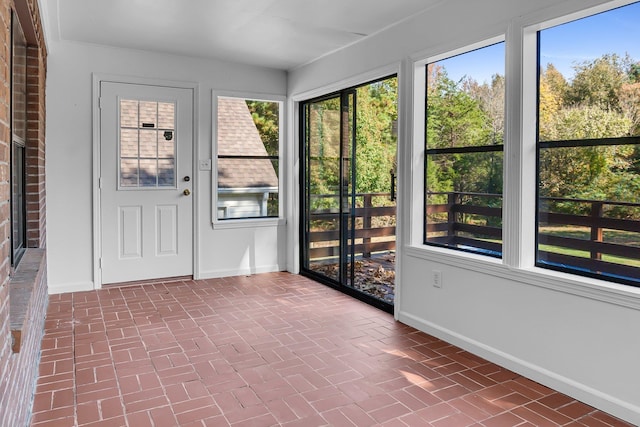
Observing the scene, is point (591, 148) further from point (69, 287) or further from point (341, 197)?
point (69, 287)

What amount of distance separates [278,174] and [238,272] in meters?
1.26

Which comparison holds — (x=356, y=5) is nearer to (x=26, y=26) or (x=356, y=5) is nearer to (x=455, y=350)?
(x=26, y=26)

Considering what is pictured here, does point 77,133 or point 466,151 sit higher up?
point 77,133

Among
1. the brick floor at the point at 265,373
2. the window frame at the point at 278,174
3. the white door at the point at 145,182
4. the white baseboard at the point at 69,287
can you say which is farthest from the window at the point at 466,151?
the white baseboard at the point at 69,287

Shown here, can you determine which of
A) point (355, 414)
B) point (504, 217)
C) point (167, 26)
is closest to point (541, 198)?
point (504, 217)

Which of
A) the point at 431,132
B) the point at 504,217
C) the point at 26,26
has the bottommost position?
the point at 504,217

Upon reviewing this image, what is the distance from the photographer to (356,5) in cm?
365

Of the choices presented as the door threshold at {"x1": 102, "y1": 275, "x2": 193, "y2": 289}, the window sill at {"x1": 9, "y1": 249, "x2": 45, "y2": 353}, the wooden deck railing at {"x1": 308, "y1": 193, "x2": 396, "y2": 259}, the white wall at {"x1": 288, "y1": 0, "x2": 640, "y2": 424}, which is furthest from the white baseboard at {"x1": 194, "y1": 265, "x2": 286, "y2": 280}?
the white wall at {"x1": 288, "y1": 0, "x2": 640, "y2": 424}

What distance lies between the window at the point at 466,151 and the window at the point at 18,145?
2.82 m

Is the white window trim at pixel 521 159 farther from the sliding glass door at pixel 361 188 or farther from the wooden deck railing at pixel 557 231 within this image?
the sliding glass door at pixel 361 188

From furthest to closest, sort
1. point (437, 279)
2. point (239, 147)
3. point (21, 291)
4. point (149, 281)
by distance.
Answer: point (239, 147) < point (149, 281) < point (437, 279) < point (21, 291)

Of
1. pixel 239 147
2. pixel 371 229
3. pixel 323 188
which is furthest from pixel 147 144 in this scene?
pixel 371 229

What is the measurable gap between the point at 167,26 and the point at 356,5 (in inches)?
66.4

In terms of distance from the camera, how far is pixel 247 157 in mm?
5758
